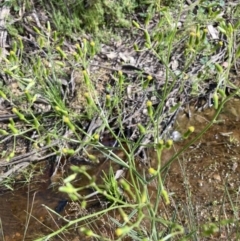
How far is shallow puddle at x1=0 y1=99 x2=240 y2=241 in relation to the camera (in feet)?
9.18

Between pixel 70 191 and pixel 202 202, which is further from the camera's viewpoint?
pixel 202 202

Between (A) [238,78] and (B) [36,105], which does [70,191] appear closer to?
(B) [36,105]

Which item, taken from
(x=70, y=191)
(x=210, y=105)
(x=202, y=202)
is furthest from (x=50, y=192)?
(x=70, y=191)

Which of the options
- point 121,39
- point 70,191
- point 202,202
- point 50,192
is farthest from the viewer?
point 121,39

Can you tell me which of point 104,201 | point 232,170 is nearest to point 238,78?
point 232,170

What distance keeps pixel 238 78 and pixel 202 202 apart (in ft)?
3.22

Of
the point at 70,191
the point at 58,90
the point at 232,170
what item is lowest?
the point at 232,170

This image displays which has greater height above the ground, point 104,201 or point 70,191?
point 70,191

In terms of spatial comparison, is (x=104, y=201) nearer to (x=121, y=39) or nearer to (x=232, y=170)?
(x=232, y=170)

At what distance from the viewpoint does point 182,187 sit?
294 cm

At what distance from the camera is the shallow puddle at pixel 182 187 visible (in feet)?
9.18

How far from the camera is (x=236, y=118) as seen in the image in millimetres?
3264

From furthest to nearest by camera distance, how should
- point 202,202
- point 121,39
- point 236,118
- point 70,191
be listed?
point 121,39
point 236,118
point 202,202
point 70,191

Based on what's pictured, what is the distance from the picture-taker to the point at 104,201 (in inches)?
111
